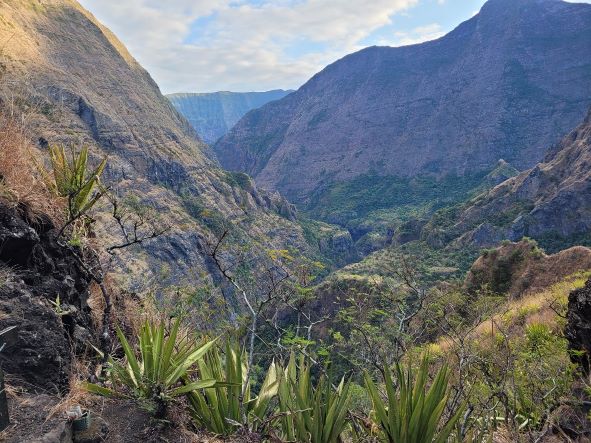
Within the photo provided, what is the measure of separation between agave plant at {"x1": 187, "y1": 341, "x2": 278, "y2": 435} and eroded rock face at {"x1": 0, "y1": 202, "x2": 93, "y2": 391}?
1.01 meters

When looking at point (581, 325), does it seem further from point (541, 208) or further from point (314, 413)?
point (541, 208)

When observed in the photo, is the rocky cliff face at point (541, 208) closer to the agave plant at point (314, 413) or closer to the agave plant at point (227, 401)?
the agave plant at point (314, 413)

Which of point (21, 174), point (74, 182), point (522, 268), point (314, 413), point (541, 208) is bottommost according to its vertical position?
point (541, 208)

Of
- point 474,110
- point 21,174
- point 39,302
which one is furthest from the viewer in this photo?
point 474,110

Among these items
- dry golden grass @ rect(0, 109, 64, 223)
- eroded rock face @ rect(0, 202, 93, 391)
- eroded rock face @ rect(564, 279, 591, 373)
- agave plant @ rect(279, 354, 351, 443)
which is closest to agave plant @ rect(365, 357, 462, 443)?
agave plant @ rect(279, 354, 351, 443)

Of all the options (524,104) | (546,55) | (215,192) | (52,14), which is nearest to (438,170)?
(524,104)

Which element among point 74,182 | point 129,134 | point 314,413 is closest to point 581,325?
point 314,413

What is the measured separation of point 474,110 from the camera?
165250mm

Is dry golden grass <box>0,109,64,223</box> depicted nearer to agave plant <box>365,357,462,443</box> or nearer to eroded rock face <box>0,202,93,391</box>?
eroded rock face <box>0,202,93,391</box>

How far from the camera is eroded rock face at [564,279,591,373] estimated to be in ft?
14.9

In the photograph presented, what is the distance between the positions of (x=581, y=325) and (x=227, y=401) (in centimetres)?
384

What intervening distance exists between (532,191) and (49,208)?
7924cm

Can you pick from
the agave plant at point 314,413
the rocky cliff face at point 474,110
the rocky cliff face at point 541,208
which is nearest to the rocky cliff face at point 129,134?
the rocky cliff face at point 541,208

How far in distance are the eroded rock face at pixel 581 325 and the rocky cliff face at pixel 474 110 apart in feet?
511
